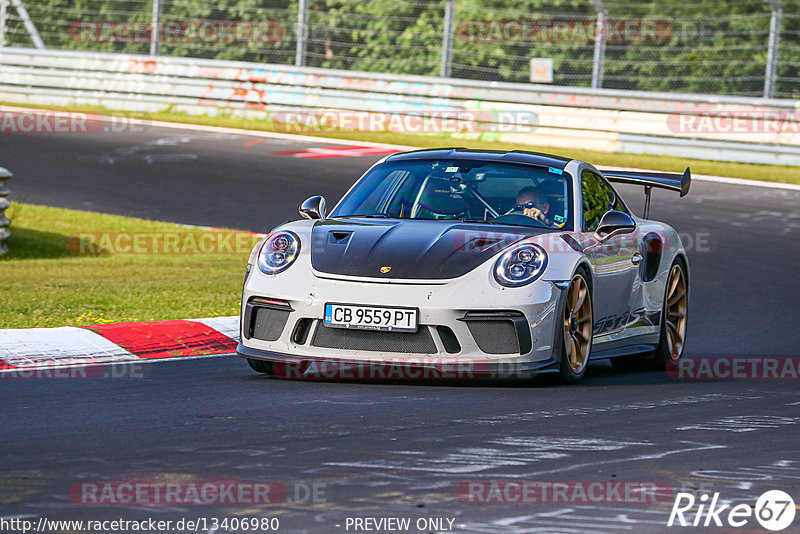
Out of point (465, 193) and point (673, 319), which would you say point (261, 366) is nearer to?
point (465, 193)

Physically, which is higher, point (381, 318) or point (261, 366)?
point (381, 318)

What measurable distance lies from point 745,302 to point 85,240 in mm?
7072

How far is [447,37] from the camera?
2147cm

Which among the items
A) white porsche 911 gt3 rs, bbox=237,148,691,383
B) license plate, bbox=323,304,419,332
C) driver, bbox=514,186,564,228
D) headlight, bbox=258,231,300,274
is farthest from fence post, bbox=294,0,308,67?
license plate, bbox=323,304,419,332

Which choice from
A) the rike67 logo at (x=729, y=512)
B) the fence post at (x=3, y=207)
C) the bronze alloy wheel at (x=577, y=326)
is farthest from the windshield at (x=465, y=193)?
the fence post at (x=3, y=207)

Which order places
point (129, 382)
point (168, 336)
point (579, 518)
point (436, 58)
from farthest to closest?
point (436, 58) → point (168, 336) → point (129, 382) → point (579, 518)

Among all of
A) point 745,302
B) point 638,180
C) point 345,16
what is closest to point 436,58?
point 345,16

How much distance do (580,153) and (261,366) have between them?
43.8 feet

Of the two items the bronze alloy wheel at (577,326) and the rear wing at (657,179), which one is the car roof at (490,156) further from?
the bronze alloy wheel at (577,326)

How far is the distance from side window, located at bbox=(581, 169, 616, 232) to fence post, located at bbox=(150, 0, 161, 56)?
15.7 meters

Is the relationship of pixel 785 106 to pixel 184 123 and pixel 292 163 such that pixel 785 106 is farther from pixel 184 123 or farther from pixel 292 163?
pixel 184 123

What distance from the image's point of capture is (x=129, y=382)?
718 centimetres

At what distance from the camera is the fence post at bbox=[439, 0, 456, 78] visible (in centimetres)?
2147

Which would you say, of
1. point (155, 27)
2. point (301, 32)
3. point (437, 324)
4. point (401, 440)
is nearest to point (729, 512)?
point (401, 440)
